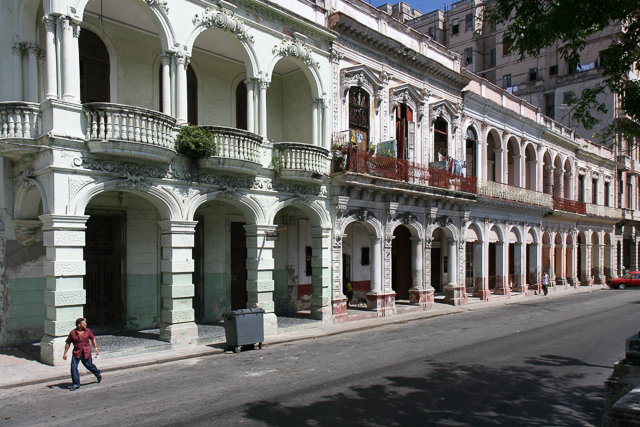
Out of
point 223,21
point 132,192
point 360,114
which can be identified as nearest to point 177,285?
point 132,192

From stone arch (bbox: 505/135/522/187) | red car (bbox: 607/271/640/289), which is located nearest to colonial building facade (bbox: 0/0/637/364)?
stone arch (bbox: 505/135/522/187)

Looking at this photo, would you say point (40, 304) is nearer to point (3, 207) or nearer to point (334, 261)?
point (3, 207)

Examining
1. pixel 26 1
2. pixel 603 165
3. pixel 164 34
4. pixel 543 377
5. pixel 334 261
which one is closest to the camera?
pixel 543 377

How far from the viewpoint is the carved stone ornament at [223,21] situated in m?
13.7

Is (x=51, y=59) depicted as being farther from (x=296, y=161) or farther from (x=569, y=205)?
(x=569, y=205)

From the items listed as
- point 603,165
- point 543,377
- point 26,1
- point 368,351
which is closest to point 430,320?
point 368,351

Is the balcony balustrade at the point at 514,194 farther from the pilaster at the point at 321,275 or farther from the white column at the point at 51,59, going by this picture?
the white column at the point at 51,59

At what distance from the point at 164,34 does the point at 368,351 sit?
392 inches

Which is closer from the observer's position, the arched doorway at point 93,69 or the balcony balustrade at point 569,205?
the arched doorway at point 93,69

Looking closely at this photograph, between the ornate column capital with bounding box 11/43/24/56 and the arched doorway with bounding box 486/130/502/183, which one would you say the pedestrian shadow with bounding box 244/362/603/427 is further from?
the arched doorway with bounding box 486/130/502/183

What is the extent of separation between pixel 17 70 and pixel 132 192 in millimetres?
4277

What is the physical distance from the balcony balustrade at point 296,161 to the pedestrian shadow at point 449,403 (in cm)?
734

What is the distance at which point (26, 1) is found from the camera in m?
12.1

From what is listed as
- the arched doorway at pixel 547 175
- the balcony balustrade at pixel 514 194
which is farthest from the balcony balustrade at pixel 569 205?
the balcony balustrade at pixel 514 194
